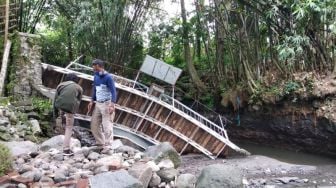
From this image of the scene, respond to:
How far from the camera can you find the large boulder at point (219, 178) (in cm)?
578

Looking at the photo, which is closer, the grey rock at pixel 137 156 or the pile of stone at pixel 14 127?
the grey rock at pixel 137 156

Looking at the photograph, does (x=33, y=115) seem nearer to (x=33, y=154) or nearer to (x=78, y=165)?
(x=33, y=154)

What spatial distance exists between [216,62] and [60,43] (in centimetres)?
874

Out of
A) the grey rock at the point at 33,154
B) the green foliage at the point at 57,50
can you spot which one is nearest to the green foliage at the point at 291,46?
the grey rock at the point at 33,154

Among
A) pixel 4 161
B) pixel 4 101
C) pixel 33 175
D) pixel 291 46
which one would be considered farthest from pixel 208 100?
pixel 4 161

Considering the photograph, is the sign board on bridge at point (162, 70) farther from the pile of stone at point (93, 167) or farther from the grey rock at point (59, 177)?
the grey rock at point (59, 177)

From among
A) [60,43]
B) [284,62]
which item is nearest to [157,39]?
[60,43]

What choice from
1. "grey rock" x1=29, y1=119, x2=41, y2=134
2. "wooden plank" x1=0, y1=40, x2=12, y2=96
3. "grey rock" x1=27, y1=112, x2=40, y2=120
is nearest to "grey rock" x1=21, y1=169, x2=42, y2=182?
"grey rock" x1=29, y1=119, x2=41, y2=134

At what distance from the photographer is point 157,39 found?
1847 cm

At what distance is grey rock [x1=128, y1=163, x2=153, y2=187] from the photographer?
5.30 meters

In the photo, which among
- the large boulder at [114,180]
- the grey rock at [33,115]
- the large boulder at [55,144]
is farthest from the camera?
the grey rock at [33,115]

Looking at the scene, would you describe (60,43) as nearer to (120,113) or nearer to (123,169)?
(120,113)

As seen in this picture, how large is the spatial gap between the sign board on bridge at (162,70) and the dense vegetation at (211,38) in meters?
2.15

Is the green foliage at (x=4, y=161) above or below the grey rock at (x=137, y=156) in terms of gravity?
below
